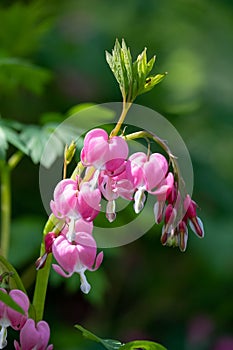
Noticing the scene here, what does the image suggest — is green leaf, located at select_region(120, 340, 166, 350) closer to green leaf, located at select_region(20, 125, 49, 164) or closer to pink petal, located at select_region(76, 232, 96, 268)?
pink petal, located at select_region(76, 232, 96, 268)

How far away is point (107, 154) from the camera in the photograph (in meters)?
1.36

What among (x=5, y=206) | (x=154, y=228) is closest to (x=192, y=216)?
(x=5, y=206)

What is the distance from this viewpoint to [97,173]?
4.58 feet

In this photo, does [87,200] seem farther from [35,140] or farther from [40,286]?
[35,140]

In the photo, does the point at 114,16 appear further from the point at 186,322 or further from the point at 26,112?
the point at 186,322

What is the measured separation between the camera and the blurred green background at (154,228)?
3.19 meters

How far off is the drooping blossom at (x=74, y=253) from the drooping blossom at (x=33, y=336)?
10 centimetres

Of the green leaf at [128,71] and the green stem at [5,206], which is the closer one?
the green leaf at [128,71]

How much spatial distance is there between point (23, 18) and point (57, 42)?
699 mm

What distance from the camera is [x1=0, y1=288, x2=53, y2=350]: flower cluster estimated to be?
4.55 ft

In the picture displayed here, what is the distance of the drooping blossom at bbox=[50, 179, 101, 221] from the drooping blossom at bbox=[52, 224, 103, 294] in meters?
0.03

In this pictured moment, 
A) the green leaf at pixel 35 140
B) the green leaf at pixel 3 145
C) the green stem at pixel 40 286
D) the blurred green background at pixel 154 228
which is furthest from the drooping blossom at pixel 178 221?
the blurred green background at pixel 154 228

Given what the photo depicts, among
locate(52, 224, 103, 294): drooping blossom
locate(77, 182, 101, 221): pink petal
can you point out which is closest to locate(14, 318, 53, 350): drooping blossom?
locate(52, 224, 103, 294): drooping blossom

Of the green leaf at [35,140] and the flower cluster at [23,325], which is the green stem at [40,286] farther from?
the green leaf at [35,140]
